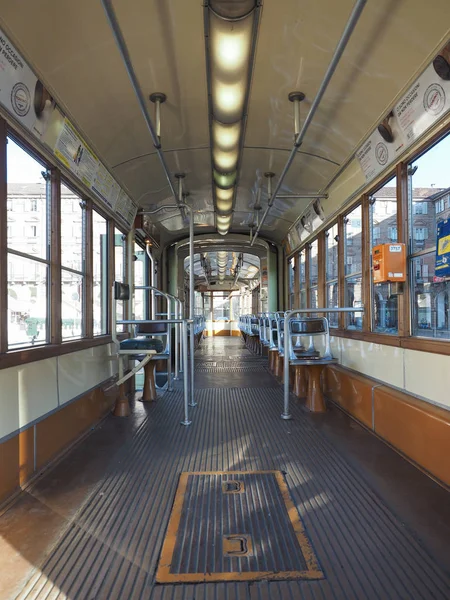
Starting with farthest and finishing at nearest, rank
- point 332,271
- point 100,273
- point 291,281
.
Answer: point 291,281
point 332,271
point 100,273

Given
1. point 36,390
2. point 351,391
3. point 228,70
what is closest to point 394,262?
point 351,391

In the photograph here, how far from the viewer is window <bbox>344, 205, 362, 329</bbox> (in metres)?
3.90

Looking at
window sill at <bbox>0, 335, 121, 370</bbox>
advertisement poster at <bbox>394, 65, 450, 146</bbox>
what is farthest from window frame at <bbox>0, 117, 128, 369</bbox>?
advertisement poster at <bbox>394, 65, 450, 146</bbox>

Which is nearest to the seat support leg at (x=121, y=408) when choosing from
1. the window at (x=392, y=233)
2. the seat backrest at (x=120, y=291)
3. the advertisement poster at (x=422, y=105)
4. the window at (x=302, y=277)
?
the seat backrest at (x=120, y=291)

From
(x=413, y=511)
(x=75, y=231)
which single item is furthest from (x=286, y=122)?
(x=413, y=511)

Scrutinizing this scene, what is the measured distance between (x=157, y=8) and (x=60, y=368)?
93.8 inches

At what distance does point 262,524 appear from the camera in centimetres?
180

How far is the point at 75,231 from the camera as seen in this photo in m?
3.46

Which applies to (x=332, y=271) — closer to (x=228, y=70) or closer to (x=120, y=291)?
(x=120, y=291)

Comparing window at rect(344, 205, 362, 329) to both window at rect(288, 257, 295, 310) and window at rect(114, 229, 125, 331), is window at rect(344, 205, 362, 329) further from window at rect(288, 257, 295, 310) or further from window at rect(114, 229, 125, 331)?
window at rect(288, 257, 295, 310)

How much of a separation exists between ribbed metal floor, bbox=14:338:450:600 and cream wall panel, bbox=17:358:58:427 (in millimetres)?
591

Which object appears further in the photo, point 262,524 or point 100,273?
point 100,273

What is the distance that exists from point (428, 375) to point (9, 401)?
2540 millimetres

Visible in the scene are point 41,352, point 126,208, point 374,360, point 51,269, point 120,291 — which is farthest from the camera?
point 126,208
